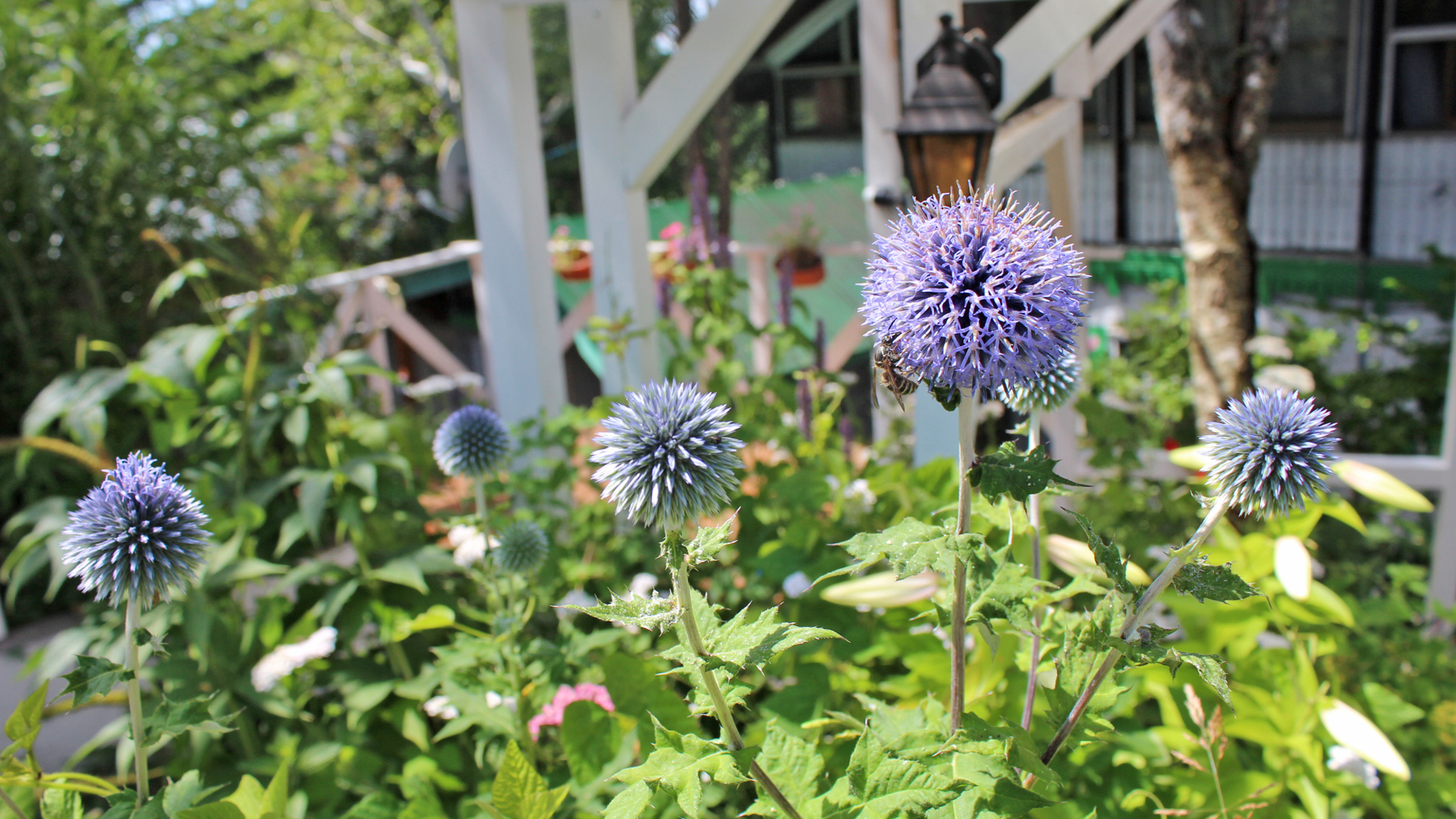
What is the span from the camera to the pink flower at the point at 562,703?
140 centimetres

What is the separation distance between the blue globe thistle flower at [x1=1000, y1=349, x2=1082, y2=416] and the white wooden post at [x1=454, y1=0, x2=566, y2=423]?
154 cm

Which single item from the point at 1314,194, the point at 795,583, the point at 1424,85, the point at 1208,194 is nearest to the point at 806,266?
the point at 1208,194

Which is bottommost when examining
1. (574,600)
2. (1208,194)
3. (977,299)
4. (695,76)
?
(574,600)

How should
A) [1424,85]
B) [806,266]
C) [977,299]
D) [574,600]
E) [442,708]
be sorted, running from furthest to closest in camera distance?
[1424,85] → [806,266] → [574,600] → [442,708] → [977,299]

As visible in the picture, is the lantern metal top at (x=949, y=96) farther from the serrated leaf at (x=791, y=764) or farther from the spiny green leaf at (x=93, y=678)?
the spiny green leaf at (x=93, y=678)

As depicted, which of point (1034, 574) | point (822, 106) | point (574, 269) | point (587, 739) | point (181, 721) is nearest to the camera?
point (181, 721)

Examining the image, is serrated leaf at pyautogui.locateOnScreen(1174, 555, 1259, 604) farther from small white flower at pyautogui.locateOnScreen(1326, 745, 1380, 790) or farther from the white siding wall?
the white siding wall

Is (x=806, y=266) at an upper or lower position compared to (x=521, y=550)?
upper

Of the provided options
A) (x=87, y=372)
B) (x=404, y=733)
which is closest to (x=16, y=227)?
(x=87, y=372)

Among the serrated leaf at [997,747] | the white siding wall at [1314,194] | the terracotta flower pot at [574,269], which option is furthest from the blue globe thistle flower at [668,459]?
the white siding wall at [1314,194]

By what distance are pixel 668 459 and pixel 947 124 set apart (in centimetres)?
106

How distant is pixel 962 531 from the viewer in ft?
2.81

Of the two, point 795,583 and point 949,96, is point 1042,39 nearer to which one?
point 949,96

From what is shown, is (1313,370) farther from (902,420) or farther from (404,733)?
(404,733)
